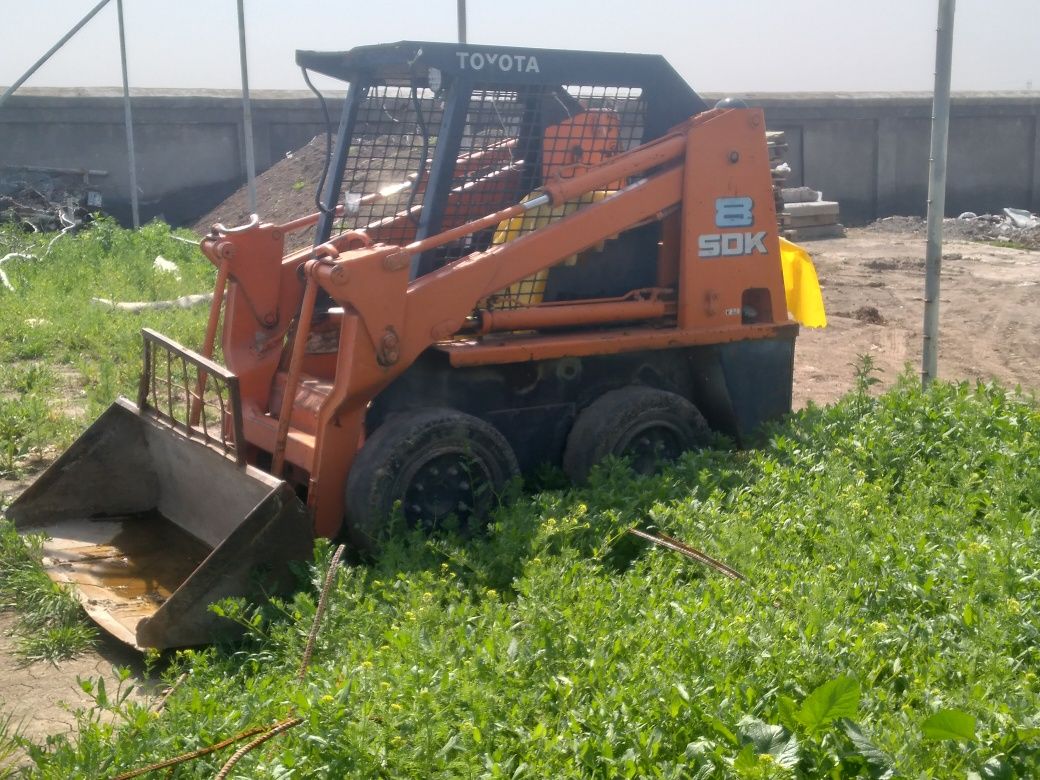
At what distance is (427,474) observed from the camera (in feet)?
17.0

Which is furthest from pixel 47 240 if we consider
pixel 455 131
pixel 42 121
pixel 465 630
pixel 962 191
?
pixel 962 191

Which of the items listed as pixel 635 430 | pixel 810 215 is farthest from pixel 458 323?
pixel 810 215

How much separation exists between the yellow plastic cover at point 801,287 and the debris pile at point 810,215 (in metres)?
→ 10.7

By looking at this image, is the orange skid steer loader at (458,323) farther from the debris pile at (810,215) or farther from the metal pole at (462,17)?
the debris pile at (810,215)

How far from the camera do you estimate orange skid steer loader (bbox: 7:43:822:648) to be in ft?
16.8

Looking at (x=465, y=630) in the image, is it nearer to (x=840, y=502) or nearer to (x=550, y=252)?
(x=840, y=502)

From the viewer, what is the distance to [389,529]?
4938mm

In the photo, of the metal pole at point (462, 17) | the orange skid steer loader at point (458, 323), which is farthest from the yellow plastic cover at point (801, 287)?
the metal pole at point (462, 17)

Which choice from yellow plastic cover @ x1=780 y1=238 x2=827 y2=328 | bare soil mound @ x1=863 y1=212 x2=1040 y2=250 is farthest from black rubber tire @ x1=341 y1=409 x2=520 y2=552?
bare soil mound @ x1=863 y1=212 x2=1040 y2=250

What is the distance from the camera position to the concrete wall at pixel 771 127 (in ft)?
60.4

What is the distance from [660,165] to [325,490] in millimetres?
2325

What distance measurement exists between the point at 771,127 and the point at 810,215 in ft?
10.7

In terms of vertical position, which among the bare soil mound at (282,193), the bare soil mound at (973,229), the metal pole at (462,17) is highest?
the metal pole at (462,17)

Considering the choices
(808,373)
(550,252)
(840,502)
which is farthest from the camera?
(808,373)
